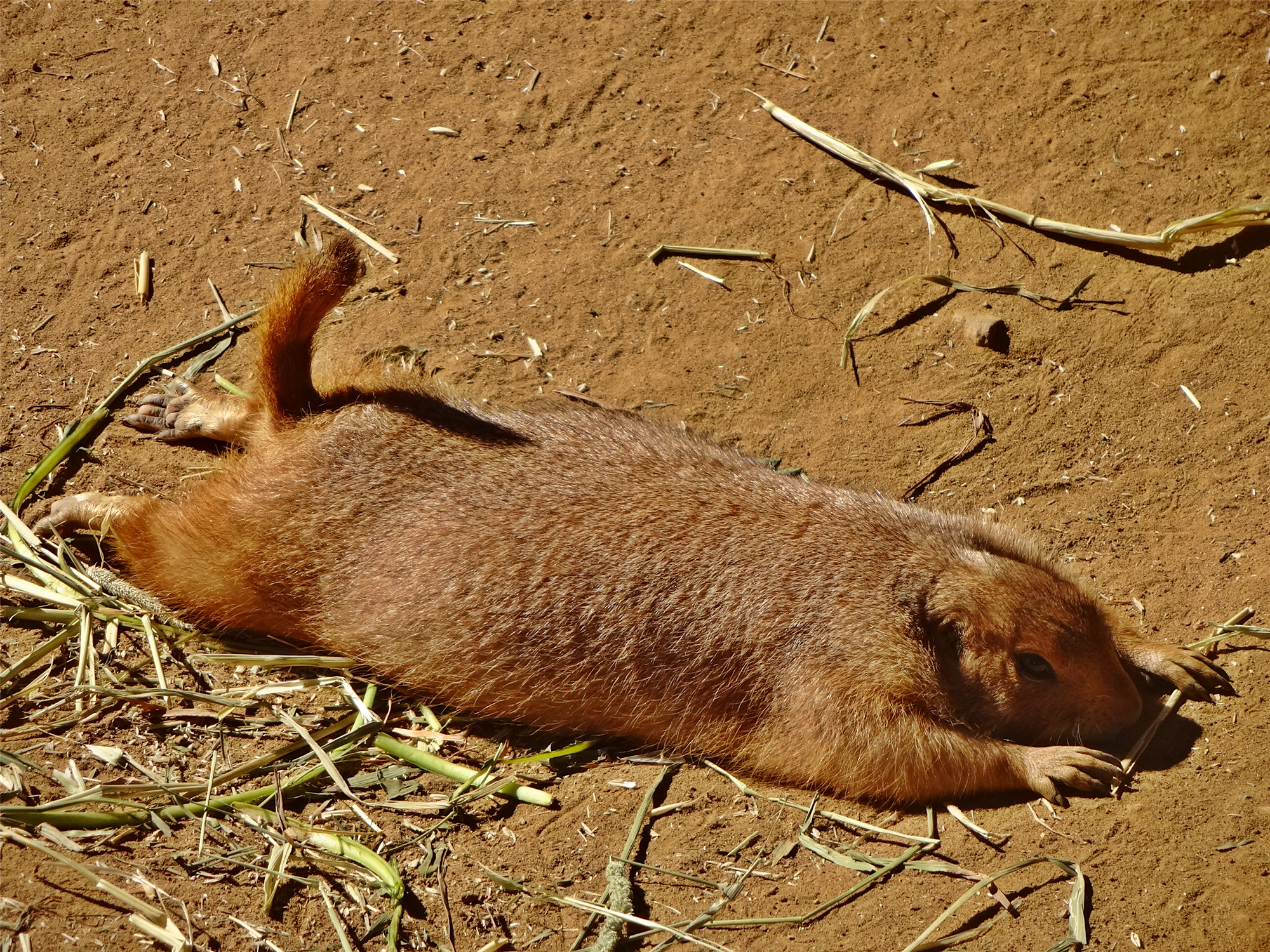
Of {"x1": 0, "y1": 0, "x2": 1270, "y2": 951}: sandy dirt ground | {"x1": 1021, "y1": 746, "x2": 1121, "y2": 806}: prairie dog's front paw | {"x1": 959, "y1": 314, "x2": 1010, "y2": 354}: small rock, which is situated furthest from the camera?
{"x1": 959, "y1": 314, "x2": 1010, "y2": 354}: small rock

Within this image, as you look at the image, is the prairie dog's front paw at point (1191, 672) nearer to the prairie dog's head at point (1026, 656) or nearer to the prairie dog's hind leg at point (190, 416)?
the prairie dog's head at point (1026, 656)

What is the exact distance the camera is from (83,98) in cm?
604

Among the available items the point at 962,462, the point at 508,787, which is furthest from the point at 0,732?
the point at 962,462

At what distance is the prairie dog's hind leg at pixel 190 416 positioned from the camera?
4793 mm

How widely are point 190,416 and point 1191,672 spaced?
4.81 meters

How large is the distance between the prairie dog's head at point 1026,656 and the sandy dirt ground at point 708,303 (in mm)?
326

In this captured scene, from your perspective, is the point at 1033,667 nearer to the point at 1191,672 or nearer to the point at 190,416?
the point at 1191,672

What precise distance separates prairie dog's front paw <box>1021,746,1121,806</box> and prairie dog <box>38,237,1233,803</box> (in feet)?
0.04

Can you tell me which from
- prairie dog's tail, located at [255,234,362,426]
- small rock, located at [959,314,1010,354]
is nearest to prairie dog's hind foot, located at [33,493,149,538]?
prairie dog's tail, located at [255,234,362,426]

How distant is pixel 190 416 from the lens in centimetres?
486

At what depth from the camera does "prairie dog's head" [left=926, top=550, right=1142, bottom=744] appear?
3.98 metres

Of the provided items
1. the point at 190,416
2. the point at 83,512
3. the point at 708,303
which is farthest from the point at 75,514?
the point at 708,303

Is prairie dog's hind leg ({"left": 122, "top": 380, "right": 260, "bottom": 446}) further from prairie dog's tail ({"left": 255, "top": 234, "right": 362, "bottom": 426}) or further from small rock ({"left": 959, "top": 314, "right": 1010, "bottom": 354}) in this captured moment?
small rock ({"left": 959, "top": 314, "right": 1010, "bottom": 354})

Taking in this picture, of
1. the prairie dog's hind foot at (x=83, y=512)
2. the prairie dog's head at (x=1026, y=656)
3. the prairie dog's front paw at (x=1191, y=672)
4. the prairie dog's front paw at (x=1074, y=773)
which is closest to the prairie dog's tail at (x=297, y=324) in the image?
the prairie dog's hind foot at (x=83, y=512)
